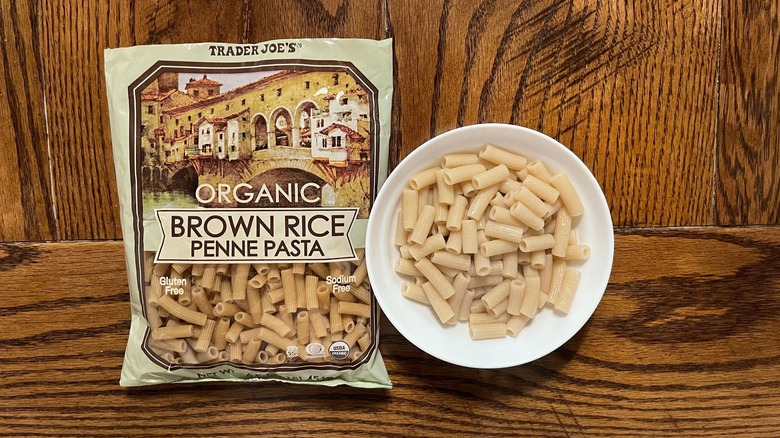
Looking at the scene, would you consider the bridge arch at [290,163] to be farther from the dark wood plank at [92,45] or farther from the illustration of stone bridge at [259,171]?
the dark wood plank at [92,45]

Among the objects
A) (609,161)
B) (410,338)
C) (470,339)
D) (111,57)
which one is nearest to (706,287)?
(609,161)

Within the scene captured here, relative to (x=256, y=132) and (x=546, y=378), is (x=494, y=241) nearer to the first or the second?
(x=546, y=378)

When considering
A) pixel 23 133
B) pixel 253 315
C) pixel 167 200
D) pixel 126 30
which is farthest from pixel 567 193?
pixel 23 133

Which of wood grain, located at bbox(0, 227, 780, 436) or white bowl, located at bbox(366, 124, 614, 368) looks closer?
white bowl, located at bbox(366, 124, 614, 368)

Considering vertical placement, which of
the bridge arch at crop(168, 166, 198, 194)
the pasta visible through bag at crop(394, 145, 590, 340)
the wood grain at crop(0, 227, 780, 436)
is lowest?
the wood grain at crop(0, 227, 780, 436)

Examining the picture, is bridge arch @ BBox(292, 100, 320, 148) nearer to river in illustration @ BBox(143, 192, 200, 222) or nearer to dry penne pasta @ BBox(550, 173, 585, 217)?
river in illustration @ BBox(143, 192, 200, 222)

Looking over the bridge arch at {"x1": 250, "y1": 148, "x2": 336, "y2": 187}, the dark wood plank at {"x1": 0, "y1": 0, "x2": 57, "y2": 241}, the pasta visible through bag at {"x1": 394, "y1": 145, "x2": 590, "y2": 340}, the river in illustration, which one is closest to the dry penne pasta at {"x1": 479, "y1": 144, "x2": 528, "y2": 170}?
the pasta visible through bag at {"x1": 394, "y1": 145, "x2": 590, "y2": 340}
